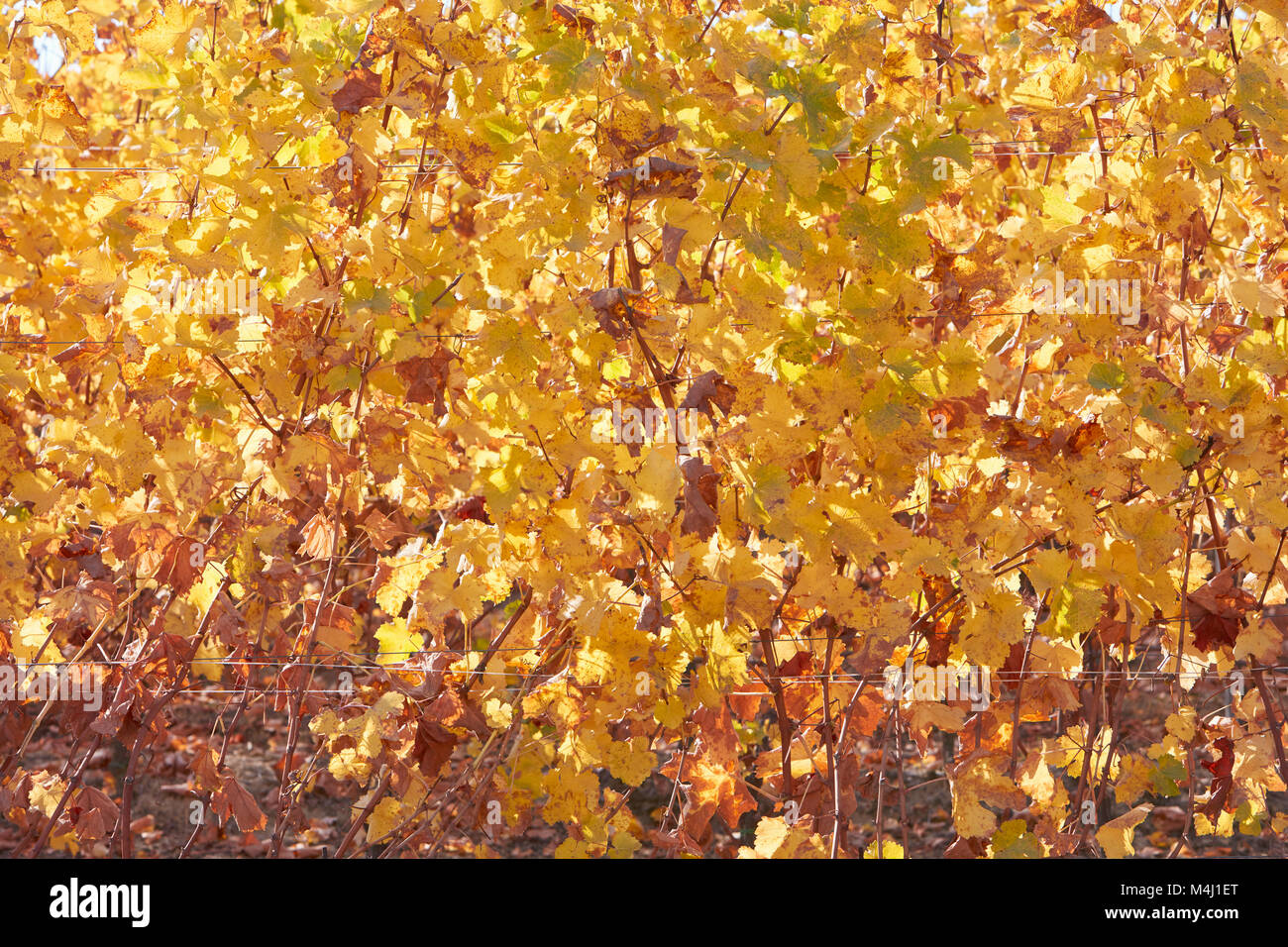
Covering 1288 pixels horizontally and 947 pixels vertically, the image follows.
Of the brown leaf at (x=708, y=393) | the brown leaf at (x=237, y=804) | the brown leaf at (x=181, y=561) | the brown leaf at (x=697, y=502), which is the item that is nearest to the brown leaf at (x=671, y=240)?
the brown leaf at (x=708, y=393)

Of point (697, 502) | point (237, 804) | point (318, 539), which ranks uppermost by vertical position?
point (318, 539)

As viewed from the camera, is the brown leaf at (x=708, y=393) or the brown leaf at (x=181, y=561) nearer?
the brown leaf at (x=708, y=393)

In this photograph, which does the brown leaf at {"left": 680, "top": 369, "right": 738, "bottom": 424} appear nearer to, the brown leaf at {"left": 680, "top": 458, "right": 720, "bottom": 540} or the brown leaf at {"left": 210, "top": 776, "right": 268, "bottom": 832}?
the brown leaf at {"left": 680, "top": 458, "right": 720, "bottom": 540}

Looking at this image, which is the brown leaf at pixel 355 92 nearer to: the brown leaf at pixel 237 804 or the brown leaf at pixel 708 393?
the brown leaf at pixel 708 393

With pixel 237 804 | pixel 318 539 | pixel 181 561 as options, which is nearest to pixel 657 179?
pixel 318 539

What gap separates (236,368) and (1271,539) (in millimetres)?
1651

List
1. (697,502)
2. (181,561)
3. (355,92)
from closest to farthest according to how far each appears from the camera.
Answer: (697,502)
(355,92)
(181,561)

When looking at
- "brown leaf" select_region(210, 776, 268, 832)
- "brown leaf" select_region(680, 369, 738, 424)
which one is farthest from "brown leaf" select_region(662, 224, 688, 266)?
"brown leaf" select_region(210, 776, 268, 832)

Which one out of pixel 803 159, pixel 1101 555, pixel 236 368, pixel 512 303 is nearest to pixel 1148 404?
pixel 1101 555

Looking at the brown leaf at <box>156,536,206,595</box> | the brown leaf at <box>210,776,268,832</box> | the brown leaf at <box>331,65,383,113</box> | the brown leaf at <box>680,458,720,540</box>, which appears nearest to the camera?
the brown leaf at <box>680,458,720,540</box>

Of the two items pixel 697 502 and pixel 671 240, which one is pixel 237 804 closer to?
pixel 697 502

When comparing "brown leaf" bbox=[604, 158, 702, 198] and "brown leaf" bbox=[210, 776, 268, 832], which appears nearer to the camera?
"brown leaf" bbox=[604, 158, 702, 198]

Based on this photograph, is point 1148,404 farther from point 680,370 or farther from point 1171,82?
point 680,370

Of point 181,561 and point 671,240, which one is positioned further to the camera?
point 181,561
